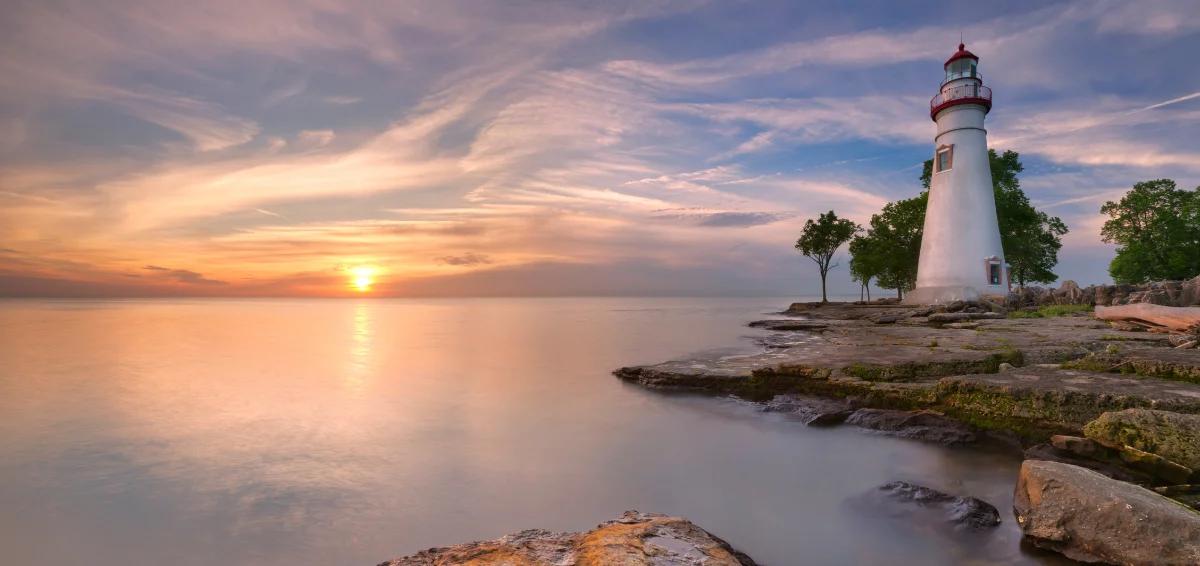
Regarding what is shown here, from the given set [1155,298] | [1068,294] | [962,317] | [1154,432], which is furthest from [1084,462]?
[1068,294]

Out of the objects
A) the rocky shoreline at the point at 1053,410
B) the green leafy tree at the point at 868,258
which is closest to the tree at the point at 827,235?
the green leafy tree at the point at 868,258

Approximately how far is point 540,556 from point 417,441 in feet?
29.2

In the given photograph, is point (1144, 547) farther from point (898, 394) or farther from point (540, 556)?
point (898, 394)

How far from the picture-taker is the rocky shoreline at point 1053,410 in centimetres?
459

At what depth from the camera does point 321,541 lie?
651cm

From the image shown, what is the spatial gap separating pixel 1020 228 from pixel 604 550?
50912mm

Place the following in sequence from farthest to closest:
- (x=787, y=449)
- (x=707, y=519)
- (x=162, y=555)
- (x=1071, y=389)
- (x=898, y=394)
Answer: (x=898, y=394) → (x=787, y=449) → (x=1071, y=389) → (x=707, y=519) → (x=162, y=555)

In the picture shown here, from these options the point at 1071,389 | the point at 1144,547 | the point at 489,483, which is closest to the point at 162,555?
the point at 489,483

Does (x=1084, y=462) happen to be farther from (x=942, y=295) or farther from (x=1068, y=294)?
(x=1068, y=294)

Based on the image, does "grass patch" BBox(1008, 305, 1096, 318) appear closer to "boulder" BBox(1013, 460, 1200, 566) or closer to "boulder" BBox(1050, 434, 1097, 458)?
"boulder" BBox(1050, 434, 1097, 458)

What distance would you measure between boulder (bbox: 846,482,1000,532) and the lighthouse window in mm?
32664

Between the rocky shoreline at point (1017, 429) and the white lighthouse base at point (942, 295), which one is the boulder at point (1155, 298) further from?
the white lighthouse base at point (942, 295)

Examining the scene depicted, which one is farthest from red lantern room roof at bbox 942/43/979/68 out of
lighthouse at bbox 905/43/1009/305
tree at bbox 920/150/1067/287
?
tree at bbox 920/150/1067/287

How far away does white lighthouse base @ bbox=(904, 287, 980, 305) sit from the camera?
31.7 metres
